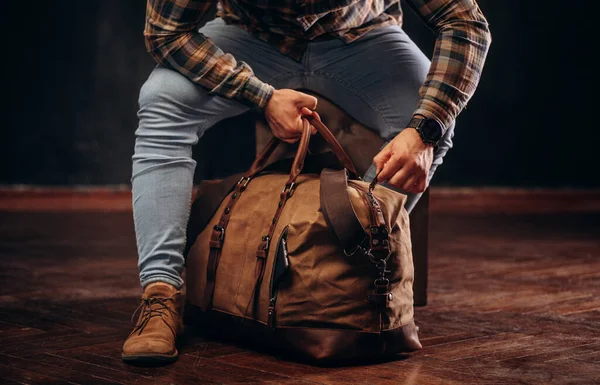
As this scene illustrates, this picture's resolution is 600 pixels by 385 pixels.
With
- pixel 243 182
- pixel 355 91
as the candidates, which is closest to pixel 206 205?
pixel 243 182

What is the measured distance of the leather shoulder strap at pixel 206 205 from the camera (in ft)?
5.72

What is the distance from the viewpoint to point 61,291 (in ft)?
7.50

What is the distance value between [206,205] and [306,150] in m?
0.23

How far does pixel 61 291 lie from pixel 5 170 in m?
2.57

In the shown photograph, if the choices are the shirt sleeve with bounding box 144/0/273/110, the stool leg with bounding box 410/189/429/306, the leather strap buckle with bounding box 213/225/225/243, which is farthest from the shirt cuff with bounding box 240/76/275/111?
the stool leg with bounding box 410/189/429/306

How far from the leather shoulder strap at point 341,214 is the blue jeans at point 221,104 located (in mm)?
352

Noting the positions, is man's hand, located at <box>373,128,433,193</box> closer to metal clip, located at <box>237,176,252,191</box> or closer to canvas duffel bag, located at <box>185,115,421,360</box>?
canvas duffel bag, located at <box>185,115,421,360</box>

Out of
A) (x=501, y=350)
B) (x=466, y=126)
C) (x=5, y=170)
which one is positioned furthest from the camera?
(x=466, y=126)

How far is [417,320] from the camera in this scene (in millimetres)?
1957

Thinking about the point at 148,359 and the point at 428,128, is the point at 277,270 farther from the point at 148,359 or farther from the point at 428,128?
the point at 428,128

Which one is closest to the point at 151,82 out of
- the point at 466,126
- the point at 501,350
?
the point at 501,350

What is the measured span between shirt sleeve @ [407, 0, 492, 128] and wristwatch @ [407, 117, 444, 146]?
1 cm

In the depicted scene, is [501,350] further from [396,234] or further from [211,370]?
[211,370]

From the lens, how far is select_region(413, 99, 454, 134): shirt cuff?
66.5 inches
